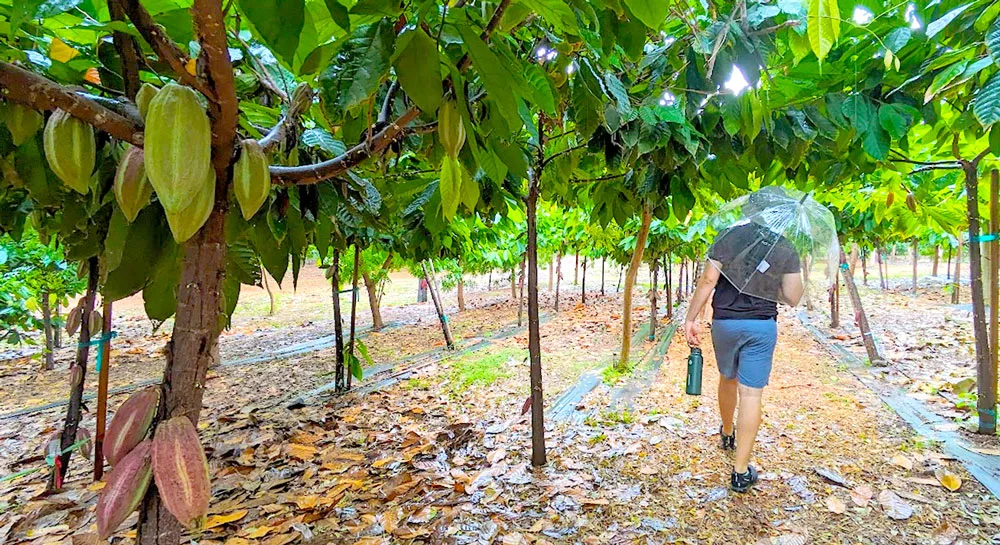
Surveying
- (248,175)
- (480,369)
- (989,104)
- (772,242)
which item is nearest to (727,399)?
(772,242)

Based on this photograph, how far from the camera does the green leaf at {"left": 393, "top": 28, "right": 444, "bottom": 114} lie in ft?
1.74

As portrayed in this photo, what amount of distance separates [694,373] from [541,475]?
34.0 inches

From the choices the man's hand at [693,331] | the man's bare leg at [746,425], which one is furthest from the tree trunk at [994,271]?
the man's hand at [693,331]

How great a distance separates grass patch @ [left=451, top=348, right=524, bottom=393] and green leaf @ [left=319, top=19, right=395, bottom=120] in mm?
3353

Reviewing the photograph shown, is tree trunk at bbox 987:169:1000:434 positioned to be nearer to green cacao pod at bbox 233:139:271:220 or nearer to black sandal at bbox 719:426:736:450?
black sandal at bbox 719:426:736:450

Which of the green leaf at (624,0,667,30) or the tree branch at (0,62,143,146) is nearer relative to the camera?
the tree branch at (0,62,143,146)

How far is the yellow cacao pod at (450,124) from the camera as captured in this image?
641 mm

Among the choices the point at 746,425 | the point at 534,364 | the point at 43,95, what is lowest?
the point at 746,425

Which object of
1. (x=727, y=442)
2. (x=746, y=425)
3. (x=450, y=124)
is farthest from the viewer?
(x=727, y=442)

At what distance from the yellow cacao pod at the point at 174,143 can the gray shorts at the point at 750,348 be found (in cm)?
214

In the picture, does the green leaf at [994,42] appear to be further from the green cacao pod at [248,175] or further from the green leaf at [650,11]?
the green cacao pod at [248,175]

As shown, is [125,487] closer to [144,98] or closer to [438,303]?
[144,98]

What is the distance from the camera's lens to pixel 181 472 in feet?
1.65

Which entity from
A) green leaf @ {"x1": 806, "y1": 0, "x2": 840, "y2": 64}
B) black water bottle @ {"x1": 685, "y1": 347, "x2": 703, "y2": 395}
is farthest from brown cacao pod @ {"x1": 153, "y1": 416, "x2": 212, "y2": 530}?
black water bottle @ {"x1": 685, "y1": 347, "x2": 703, "y2": 395}
